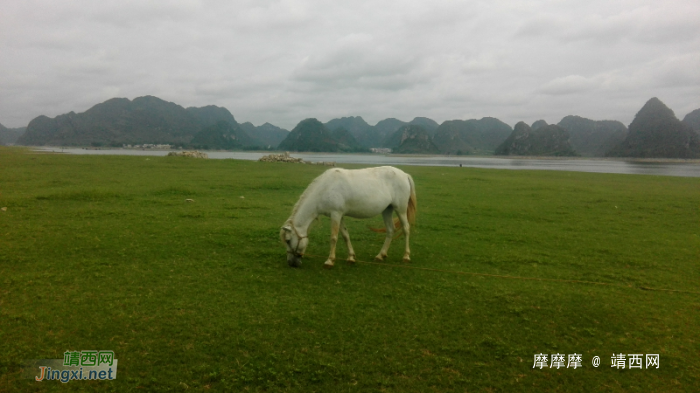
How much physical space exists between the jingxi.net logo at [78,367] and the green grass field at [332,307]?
91 mm

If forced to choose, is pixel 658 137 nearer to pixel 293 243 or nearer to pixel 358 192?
pixel 358 192

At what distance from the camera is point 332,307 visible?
518cm

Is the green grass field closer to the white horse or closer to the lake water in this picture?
the white horse

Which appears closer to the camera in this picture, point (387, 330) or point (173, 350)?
point (173, 350)

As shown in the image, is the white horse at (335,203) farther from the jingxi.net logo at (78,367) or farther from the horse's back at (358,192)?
the jingxi.net logo at (78,367)

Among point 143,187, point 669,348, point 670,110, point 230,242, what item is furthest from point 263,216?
point 670,110

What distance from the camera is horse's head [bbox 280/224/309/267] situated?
6832mm

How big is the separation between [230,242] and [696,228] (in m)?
Answer: 14.6

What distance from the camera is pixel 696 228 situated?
11414 mm

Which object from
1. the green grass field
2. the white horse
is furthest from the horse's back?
the green grass field

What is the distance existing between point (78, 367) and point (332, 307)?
3.03 meters

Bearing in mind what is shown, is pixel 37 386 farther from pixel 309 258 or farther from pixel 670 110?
pixel 670 110

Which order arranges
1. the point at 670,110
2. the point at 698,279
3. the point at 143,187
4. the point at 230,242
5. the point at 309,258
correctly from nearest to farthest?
the point at 698,279, the point at 309,258, the point at 230,242, the point at 143,187, the point at 670,110

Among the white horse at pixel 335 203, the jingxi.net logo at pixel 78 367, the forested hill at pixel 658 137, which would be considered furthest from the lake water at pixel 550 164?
the forested hill at pixel 658 137
